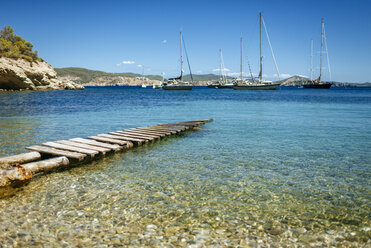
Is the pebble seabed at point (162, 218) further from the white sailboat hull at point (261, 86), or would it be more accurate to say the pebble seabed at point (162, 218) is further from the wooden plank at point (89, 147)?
the white sailboat hull at point (261, 86)

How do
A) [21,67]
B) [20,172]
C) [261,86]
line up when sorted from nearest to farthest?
1. [20,172]
2. [21,67]
3. [261,86]

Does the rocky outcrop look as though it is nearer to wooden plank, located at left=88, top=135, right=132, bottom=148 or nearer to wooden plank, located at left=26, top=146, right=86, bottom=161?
wooden plank, located at left=88, top=135, right=132, bottom=148

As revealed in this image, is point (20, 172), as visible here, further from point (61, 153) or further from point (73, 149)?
point (73, 149)

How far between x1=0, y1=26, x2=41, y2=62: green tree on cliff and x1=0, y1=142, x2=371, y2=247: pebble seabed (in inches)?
3267

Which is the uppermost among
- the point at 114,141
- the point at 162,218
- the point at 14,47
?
the point at 14,47

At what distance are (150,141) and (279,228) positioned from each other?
868cm

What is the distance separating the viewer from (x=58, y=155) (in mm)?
8547

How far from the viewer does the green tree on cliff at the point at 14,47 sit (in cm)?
7456

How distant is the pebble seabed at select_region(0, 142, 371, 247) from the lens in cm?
418

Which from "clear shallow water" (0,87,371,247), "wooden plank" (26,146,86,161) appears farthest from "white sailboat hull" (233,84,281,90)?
"wooden plank" (26,146,86,161)

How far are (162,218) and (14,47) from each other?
304ft

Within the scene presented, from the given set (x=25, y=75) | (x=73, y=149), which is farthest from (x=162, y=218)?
(x=25, y=75)

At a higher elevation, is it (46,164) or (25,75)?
(25,75)

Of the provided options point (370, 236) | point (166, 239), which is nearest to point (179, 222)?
point (166, 239)
